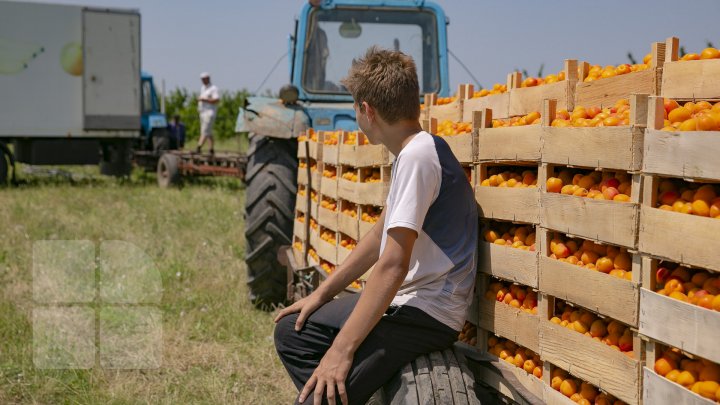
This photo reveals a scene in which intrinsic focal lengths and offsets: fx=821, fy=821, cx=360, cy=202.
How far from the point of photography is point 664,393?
2.27 m

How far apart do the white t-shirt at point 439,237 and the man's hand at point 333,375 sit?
1.04 feet

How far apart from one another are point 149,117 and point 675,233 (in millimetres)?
18631

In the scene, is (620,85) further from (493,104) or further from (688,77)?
(493,104)

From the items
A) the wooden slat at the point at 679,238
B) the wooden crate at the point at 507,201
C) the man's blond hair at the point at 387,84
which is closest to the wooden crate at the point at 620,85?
the wooden crate at the point at 507,201

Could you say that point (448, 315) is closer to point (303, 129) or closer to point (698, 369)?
point (698, 369)

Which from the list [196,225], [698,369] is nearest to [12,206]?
[196,225]

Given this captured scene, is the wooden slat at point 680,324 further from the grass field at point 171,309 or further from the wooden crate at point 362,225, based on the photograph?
the grass field at point 171,309

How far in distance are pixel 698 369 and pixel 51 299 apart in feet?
17.3

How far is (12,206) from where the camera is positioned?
1174 cm

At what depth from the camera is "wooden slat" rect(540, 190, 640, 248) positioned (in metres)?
2.44

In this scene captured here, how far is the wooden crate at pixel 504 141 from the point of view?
300 centimetres

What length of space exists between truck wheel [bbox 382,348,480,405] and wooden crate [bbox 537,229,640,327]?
43cm

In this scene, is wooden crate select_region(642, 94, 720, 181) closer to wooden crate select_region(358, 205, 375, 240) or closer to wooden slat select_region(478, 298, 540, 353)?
wooden slat select_region(478, 298, 540, 353)

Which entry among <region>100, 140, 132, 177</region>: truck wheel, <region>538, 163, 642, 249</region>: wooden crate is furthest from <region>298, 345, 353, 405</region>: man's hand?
<region>100, 140, 132, 177</region>: truck wheel
